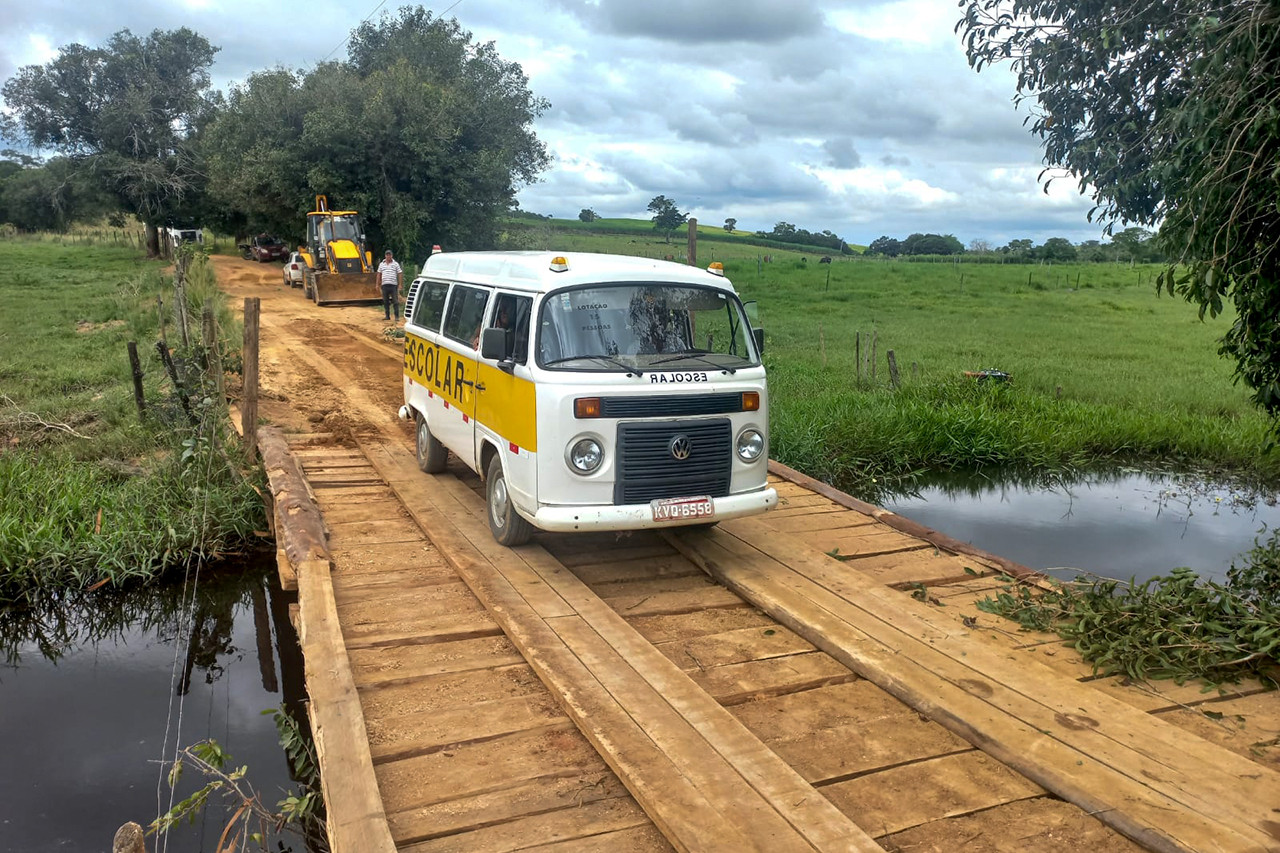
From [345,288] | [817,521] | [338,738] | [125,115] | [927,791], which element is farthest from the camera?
[125,115]

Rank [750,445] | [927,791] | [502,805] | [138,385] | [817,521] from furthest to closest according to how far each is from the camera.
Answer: [138,385] → [817,521] → [750,445] → [927,791] → [502,805]

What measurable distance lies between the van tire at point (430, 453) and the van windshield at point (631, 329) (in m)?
2.92

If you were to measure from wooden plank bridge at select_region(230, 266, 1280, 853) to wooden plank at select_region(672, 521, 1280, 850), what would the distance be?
0.01 meters

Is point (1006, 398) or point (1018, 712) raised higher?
point (1006, 398)

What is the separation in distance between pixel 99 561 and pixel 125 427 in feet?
12.4

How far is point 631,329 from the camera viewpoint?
662 centimetres

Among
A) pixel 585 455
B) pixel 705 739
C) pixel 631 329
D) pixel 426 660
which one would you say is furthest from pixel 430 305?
pixel 705 739

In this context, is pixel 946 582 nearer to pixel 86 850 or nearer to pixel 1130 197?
pixel 1130 197

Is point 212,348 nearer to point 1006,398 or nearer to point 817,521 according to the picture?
point 817,521

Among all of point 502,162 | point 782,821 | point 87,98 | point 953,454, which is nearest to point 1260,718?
point 782,821

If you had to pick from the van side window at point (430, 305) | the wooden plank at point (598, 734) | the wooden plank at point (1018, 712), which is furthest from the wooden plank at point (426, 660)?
the van side window at point (430, 305)

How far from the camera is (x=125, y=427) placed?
463 inches

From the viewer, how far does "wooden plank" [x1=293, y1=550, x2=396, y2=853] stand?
351cm

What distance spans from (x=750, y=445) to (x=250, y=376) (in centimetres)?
547
